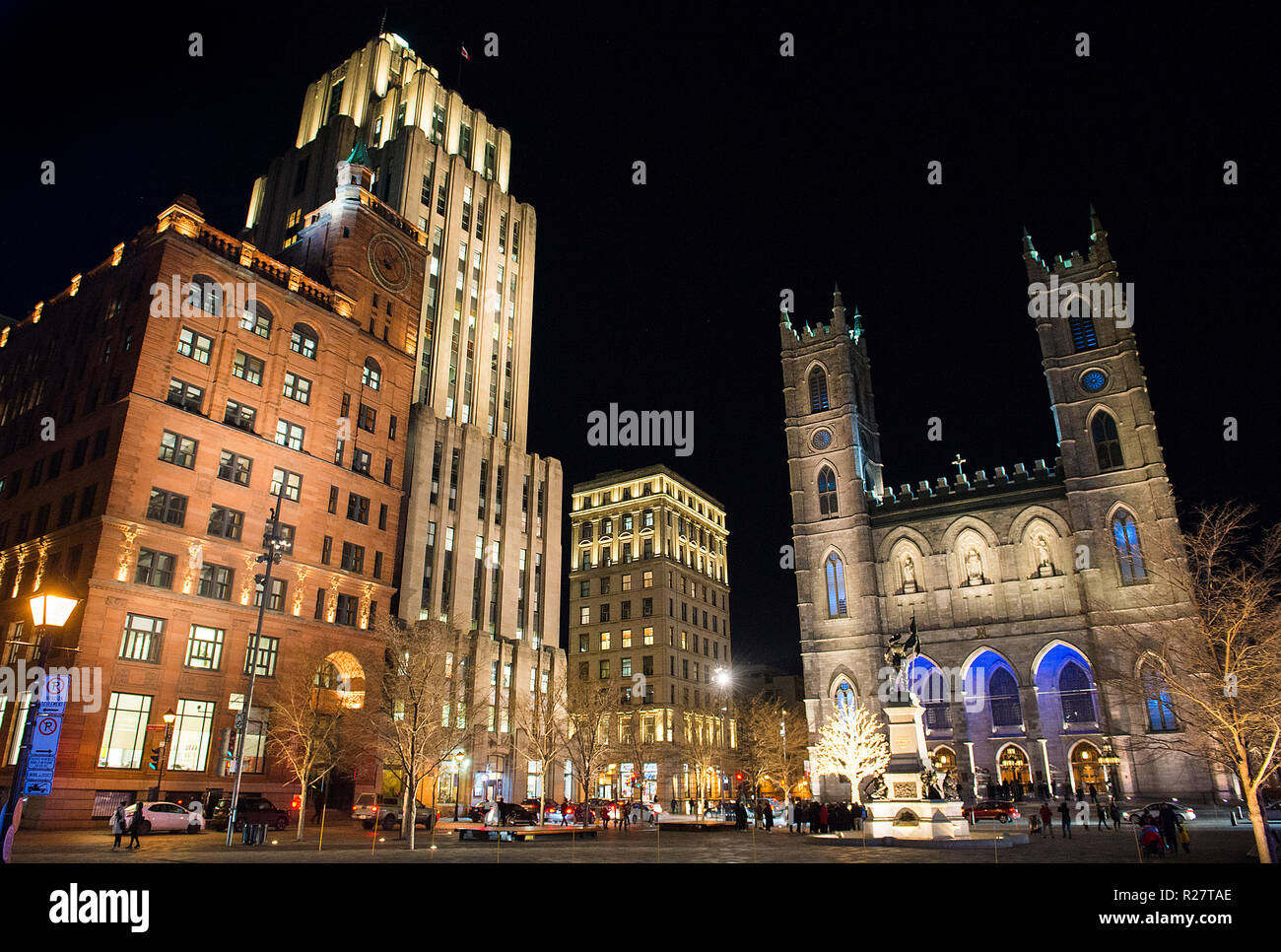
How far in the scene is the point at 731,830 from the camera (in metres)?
39.8

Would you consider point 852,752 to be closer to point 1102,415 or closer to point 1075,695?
point 1075,695

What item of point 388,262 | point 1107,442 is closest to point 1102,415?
point 1107,442

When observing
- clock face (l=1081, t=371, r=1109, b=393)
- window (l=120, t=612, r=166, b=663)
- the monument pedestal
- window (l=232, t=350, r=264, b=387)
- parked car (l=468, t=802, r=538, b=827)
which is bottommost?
parked car (l=468, t=802, r=538, b=827)

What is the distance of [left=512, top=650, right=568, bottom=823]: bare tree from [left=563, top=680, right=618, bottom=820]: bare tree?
1.04 m

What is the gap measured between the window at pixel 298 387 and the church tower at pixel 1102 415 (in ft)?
197

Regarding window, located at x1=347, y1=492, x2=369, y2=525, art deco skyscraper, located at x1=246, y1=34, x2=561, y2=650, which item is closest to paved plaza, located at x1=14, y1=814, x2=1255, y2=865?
window, located at x1=347, y1=492, x2=369, y2=525

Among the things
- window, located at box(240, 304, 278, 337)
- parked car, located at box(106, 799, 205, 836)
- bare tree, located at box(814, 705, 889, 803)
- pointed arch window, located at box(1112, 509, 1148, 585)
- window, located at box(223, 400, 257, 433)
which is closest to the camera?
parked car, located at box(106, 799, 205, 836)

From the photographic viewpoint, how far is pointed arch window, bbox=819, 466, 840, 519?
75875 mm

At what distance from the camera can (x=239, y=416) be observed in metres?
46.0

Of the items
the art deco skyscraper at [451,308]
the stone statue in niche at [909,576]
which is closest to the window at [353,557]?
the art deco skyscraper at [451,308]

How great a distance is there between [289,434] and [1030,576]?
194ft

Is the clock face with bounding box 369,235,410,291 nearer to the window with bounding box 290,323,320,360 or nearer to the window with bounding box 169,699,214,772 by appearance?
the window with bounding box 290,323,320,360
